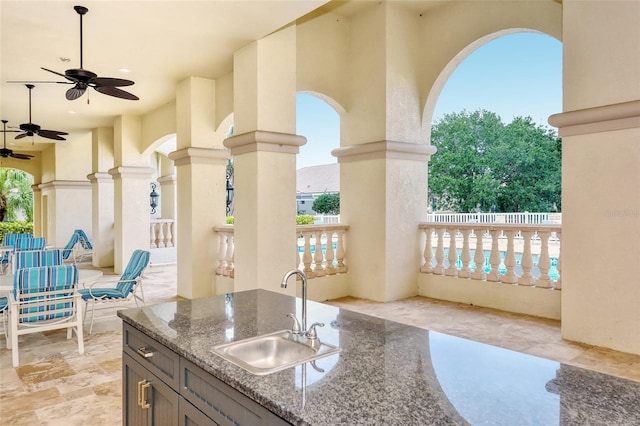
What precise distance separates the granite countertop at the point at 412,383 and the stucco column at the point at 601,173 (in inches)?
121

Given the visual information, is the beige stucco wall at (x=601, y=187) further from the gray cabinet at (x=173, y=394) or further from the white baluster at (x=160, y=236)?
the white baluster at (x=160, y=236)

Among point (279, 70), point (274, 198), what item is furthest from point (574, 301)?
point (279, 70)

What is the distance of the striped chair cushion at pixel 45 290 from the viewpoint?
14.1 feet

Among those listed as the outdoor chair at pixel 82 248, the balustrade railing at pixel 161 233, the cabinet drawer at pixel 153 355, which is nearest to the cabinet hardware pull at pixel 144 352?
the cabinet drawer at pixel 153 355

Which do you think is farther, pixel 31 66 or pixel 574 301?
pixel 31 66

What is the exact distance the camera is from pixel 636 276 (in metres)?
3.99

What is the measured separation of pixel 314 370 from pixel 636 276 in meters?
3.77

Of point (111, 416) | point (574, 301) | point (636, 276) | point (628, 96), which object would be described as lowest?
point (111, 416)

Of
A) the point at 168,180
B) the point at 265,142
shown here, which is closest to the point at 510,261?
the point at 265,142

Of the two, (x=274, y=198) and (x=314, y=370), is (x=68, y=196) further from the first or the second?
(x=314, y=370)

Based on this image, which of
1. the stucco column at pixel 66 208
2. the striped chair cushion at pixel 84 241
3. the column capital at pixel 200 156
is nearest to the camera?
the column capital at pixel 200 156

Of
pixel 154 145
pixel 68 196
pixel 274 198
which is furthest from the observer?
pixel 68 196

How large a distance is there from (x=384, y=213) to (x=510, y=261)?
1764 mm

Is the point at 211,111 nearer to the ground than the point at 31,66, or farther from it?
nearer to the ground
